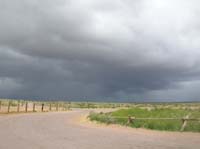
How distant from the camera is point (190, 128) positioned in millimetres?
26250

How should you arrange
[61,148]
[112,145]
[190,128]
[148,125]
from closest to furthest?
1. [61,148]
2. [112,145]
3. [190,128]
4. [148,125]

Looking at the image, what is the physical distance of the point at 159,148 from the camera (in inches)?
660

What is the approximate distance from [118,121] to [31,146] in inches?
652

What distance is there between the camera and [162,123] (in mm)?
28750

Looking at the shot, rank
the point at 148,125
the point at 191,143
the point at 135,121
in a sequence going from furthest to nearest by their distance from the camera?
the point at 135,121
the point at 148,125
the point at 191,143

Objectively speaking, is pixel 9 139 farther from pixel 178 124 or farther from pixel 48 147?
pixel 178 124

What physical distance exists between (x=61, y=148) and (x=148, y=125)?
13432 millimetres

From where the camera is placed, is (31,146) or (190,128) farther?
(190,128)

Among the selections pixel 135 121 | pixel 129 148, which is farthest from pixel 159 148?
pixel 135 121

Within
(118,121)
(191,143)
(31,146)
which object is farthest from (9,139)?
(118,121)

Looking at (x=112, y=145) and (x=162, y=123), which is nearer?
(x=112, y=145)

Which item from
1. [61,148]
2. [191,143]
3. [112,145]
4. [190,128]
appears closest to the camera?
[61,148]

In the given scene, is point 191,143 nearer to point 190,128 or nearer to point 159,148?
point 159,148

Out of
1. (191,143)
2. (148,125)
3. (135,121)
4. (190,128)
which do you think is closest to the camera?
(191,143)
